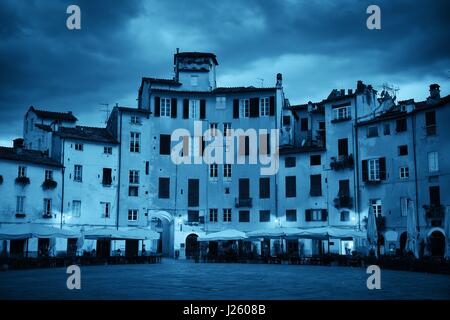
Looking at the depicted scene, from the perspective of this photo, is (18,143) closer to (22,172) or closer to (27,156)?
(27,156)

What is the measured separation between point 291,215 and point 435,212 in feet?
52.5

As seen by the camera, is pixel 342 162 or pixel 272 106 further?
pixel 272 106

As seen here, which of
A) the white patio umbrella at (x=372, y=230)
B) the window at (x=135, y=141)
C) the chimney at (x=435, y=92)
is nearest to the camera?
the white patio umbrella at (x=372, y=230)

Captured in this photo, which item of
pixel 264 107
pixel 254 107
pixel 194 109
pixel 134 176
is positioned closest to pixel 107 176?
pixel 134 176

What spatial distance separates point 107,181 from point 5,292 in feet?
117

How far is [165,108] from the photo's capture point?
58.0 m

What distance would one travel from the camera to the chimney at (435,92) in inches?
1833

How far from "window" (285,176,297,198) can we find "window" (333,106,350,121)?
738 centimetres

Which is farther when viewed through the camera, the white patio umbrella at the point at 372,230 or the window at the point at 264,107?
the window at the point at 264,107

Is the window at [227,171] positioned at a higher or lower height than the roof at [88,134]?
lower

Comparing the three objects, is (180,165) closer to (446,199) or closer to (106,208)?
(106,208)

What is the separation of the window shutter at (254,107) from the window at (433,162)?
1971 centimetres

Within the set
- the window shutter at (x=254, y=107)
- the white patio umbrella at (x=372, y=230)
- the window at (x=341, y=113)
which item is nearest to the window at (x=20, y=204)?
the window shutter at (x=254, y=107)

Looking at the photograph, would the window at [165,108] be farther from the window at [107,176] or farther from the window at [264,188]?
the window at [264,188]
